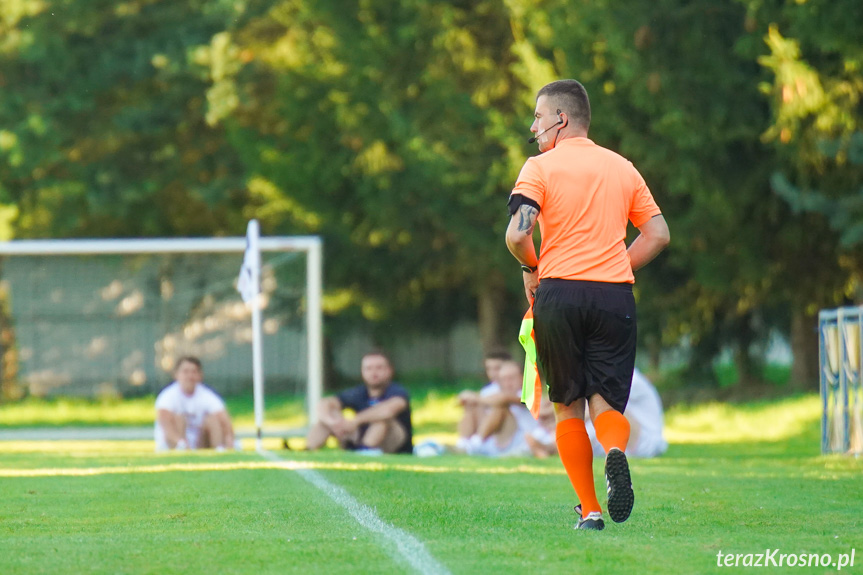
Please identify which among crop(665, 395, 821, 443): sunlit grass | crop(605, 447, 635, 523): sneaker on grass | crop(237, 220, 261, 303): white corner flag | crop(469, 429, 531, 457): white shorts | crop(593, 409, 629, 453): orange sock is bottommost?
crop(665, 395, 821, 443): sunlit grass

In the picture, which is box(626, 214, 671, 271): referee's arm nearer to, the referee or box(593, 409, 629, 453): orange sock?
the referee

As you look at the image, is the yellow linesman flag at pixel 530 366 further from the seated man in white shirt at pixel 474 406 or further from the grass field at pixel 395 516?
the seated man in white shirt at pixel 474 406

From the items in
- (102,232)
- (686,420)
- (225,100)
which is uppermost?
(225,100)

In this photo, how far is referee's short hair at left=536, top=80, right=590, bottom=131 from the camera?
6.02 metres

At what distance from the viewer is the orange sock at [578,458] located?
5.89 meters

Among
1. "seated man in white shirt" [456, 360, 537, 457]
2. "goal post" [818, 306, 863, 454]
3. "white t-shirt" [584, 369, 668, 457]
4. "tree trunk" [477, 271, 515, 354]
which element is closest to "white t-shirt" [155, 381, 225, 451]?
"seated man in white shirt" [456, 360, 537, 457]

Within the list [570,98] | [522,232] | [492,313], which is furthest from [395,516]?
[492,313]

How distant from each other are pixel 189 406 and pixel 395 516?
324 inches

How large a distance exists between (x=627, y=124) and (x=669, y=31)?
1603 mm

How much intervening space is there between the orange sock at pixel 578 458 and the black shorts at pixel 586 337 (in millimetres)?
123

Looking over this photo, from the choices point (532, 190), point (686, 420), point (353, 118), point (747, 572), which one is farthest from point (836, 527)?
point (353, 118)

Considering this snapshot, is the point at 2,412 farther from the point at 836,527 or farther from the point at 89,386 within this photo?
the point at 836,527

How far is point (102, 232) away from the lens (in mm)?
30438

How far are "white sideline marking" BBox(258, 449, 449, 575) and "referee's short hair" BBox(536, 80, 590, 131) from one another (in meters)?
2.02
